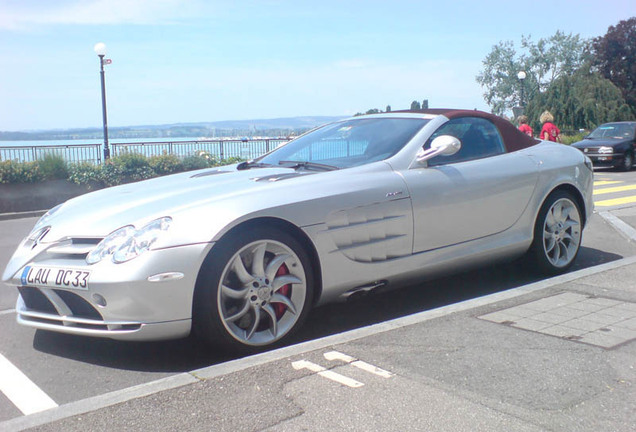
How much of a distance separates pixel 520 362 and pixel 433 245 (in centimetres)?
145

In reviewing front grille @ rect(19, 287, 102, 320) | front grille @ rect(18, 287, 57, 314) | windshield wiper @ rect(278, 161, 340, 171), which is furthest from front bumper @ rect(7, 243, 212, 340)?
windshield wiper @ rect(278, 161, 340, 171)

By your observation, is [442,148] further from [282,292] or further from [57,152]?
[57,152]

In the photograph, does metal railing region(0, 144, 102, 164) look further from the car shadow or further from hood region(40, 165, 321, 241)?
the car shadow

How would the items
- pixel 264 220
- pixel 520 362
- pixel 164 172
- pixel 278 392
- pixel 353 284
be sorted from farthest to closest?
1. pixel 164 172
2. pixel 353 284
3. pixel 264 220
4. pixel 520 362
5. pixel 278 392

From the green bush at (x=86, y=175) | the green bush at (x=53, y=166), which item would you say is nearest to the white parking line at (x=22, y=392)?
the green bush at (x=53, y=166)

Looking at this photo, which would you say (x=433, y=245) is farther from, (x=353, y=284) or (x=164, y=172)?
(x=164, y=172)

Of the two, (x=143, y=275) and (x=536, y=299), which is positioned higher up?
(x=143, y=275)

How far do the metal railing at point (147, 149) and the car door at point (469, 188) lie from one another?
10.7 m

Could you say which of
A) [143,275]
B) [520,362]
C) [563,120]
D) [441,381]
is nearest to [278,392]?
[441,381]

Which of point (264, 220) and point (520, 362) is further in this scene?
point (264, 220)

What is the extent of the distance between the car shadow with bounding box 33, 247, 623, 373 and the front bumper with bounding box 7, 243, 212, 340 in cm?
30

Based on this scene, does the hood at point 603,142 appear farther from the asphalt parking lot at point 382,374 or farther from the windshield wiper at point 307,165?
the windshield wiper at point 307,165

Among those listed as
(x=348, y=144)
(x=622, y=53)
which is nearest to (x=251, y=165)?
(x=348, y=144)

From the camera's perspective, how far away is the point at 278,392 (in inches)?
126
